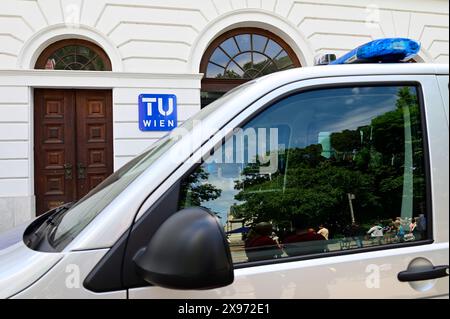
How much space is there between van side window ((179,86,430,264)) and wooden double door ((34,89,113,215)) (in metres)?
5.60

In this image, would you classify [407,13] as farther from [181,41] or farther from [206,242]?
[206,242]

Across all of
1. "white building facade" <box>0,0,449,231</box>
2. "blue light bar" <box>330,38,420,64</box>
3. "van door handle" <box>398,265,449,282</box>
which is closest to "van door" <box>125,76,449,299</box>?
"van door handle" <box>398,265,449,282</box>

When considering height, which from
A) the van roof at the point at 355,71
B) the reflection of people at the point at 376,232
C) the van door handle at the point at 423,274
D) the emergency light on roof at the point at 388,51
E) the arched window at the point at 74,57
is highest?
the arched window at the point at 74,57

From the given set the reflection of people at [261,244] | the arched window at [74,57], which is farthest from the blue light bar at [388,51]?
the arched window at [74,57]

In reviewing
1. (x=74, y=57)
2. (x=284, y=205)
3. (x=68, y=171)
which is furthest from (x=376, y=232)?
(x=74, y=57)

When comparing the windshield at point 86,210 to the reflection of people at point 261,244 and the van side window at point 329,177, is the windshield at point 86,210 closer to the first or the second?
the van side window at point 329,177

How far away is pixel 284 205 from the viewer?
146 centimetres

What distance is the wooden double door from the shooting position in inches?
251

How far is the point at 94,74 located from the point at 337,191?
5826mm

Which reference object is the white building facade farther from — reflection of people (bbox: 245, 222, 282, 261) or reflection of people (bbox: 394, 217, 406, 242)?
reflection of people (bbox: 394, 217, 406, 242)

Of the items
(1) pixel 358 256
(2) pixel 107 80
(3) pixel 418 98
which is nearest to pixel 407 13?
(2) pixel 107 80

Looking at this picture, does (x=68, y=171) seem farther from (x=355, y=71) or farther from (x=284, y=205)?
(x=355, y=71)

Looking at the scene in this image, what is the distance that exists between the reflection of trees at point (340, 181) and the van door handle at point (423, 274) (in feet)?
0.82

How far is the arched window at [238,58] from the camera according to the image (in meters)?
7.14
